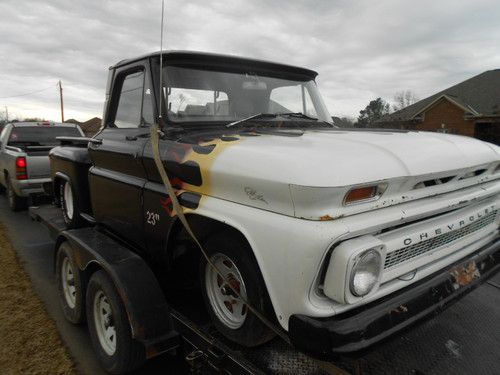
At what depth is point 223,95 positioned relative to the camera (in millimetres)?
3041

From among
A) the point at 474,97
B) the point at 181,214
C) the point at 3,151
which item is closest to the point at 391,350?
the point at 181,214

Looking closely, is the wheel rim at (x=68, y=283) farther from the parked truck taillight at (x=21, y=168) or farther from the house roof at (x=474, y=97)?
the house roof at (x=474, y=97)

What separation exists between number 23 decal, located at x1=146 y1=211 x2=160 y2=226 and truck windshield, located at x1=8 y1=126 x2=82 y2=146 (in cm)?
719

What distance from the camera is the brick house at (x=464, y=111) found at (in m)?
27.0

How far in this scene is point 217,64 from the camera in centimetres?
303

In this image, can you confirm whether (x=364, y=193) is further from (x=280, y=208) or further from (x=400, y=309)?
(x=400, y=309)

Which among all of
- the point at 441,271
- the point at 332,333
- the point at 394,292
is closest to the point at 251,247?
the point at 332,333

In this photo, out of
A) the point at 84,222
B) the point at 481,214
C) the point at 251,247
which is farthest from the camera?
the point at 84,222

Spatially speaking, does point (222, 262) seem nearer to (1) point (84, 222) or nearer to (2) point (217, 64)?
(2) point (217, 64)

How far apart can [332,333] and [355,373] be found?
0.64 meters

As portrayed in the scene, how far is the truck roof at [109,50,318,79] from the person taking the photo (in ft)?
9.40

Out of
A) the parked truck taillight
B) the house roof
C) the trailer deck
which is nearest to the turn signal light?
the trailer deck

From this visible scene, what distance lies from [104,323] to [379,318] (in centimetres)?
207

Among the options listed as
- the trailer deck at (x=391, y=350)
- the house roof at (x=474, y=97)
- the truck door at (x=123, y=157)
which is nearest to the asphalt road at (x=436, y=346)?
the trailer deck at (x=391, y=350)
